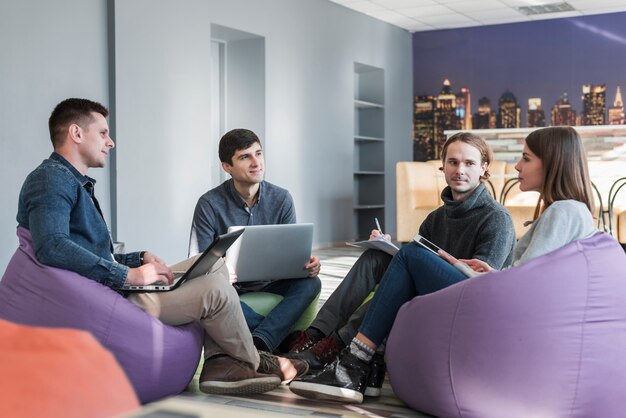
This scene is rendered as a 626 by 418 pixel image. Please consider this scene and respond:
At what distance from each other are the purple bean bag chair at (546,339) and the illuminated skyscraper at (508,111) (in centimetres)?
828

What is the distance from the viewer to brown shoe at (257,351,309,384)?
2.96 metres

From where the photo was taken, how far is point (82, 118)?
280cm

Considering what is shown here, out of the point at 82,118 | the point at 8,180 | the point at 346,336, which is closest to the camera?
the point at 82,118

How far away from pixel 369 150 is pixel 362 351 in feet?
25.4

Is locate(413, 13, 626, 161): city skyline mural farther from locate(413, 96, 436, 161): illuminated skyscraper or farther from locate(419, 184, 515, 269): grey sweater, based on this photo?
locate(419, 184, 515, 269): grey sweater

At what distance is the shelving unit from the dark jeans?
6.94 m

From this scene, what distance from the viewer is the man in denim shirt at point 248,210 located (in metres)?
3.41

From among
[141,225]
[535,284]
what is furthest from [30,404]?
[141,225]

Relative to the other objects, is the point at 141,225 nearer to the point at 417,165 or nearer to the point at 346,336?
the point at 417,165

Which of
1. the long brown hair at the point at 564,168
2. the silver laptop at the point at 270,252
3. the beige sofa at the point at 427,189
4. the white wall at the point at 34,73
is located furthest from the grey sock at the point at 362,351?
the beige sofa at the point at 427,189

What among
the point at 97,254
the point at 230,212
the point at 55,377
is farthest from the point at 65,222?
the point at 230,212

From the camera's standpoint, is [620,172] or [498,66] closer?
[620,172]

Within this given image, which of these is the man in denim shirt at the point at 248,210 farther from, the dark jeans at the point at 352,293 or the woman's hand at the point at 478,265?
the woman's hand at the point at 478,265

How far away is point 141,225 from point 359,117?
4629 millimetres
